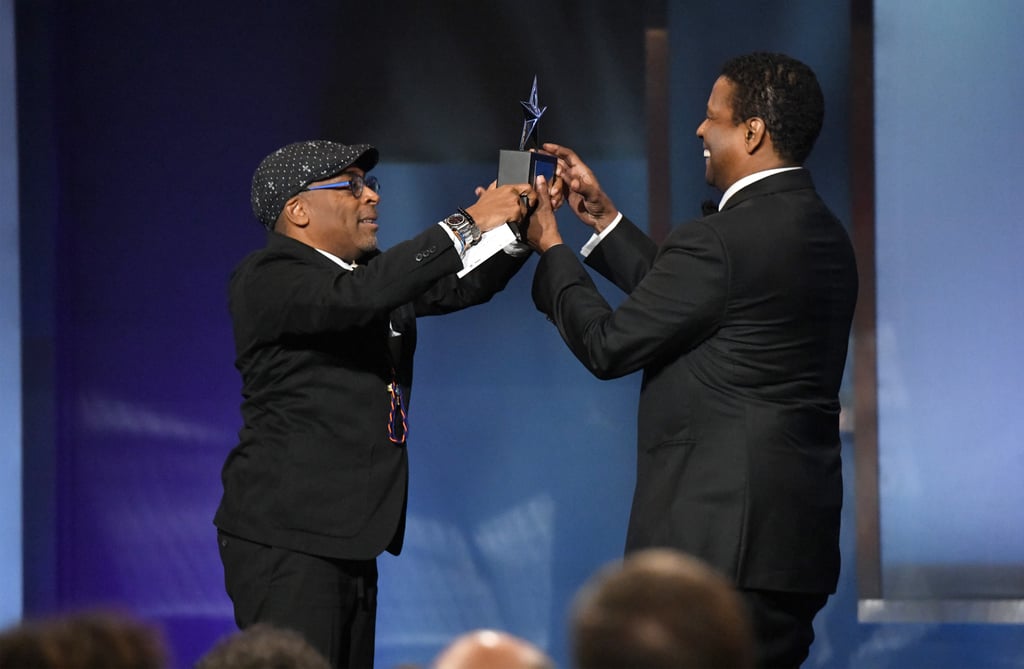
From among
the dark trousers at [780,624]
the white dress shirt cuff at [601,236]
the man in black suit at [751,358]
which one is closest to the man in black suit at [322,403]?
the white dress shirt cuff at [601,236]

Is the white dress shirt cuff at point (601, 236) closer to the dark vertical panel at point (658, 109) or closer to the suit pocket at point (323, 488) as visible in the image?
the suit pocket at point (323, 488)

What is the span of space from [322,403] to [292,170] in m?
0.52

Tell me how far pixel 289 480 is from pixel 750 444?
0.91 metres

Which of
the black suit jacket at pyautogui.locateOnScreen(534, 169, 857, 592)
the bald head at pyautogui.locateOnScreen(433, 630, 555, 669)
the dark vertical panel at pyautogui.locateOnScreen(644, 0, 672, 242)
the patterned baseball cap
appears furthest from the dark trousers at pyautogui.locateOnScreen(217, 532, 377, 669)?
the dark vertical panel at pyautogui.locateOnScreen(644, 0, 672, 242)

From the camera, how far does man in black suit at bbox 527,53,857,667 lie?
7.81 ft

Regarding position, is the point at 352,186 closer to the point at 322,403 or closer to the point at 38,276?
the point at 322,403

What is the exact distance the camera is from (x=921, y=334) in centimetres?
376

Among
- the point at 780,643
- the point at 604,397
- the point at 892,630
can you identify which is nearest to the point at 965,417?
the point at 892,630

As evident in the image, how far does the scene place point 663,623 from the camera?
1.03 m

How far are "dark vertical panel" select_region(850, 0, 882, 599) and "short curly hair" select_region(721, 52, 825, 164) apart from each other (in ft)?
4.27

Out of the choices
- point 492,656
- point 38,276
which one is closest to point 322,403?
point 492,656

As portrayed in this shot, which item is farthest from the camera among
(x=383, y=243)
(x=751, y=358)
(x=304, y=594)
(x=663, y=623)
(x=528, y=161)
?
(x=383, y=243)

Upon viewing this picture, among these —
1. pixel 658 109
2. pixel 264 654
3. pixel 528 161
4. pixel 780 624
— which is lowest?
pixel 780 624

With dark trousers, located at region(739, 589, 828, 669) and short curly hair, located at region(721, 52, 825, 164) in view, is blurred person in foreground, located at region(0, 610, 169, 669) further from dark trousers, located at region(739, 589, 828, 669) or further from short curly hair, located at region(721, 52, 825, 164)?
short curly hair, located at region(721, 52, 825, 164)
